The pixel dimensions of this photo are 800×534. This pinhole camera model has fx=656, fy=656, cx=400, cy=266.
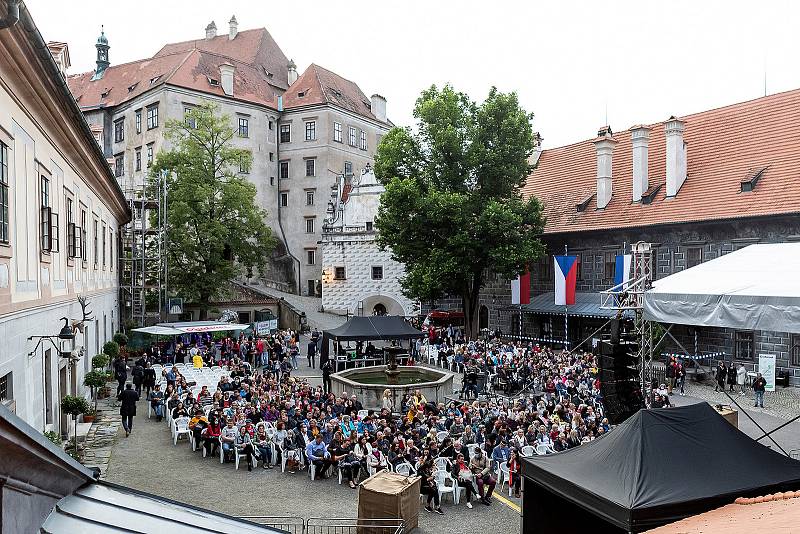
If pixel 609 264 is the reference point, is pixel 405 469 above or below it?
below

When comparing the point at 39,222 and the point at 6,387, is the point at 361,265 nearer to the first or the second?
the point at 39,222

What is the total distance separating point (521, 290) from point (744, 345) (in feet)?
38.8

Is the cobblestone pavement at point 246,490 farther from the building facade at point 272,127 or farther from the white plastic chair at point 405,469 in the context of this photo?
the building facade at point 272,127

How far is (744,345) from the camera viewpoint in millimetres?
27750

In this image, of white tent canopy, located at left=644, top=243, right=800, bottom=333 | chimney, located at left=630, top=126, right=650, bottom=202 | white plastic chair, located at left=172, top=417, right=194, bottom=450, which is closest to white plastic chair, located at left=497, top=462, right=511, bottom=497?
white tent canopy, located at left=644, top=243, right=800, bottom=333

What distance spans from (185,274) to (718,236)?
28396 millimetres

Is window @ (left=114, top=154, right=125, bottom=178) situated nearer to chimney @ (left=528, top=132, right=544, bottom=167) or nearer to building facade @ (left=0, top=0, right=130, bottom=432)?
chimney @ (left=528, top=132, right=544, bottom=167)

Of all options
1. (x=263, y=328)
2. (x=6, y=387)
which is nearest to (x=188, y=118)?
(x=263, y=328)

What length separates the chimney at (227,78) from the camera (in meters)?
53.9

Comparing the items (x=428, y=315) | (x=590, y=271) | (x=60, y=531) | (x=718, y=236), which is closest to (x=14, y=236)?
(x=60, y=531)

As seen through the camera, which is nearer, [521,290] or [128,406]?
[128,406]

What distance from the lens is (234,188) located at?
39781 millimetres

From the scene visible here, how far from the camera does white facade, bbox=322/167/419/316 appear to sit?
4619 cm

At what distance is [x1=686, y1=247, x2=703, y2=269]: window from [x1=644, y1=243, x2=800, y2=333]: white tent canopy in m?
16.6
